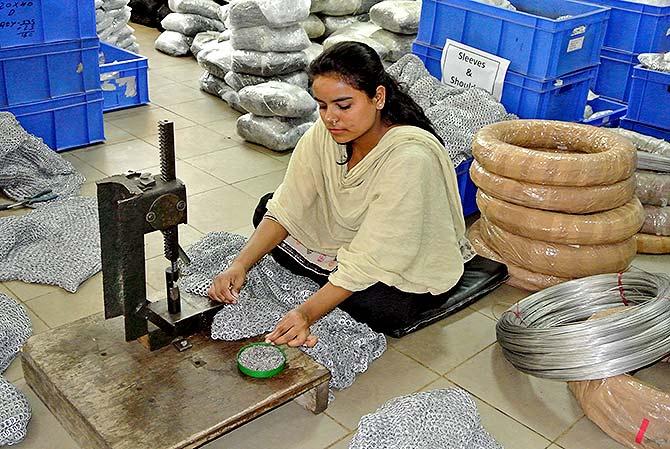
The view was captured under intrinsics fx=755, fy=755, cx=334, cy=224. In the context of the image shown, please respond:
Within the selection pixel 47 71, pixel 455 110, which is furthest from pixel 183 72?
pixel 455 110

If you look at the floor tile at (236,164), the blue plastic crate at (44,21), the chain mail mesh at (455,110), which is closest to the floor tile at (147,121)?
the floor tile at (236,164)

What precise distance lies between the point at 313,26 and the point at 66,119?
6.71 feet

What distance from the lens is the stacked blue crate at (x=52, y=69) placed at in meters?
3.93

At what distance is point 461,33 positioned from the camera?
387 centimetres

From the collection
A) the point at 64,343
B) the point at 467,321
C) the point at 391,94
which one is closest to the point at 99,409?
the point at 64,343

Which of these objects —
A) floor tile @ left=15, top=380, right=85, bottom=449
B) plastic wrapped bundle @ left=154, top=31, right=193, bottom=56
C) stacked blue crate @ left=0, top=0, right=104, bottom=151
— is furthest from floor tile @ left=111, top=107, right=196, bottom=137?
floor tile @ left=15, top=380, right=85, bottom=449

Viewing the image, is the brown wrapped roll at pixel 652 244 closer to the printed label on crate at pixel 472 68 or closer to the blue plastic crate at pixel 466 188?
the blue plastic crate at pixel 466 188

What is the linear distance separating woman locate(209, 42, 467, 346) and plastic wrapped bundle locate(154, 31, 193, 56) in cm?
405

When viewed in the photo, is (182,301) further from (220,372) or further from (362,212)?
(362,212)

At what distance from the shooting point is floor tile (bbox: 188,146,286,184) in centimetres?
412

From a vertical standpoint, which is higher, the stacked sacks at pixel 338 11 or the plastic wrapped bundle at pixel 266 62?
the stacked sacks at pixel 338 11

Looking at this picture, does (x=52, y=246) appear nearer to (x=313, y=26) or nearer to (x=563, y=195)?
(x=563, y=195)

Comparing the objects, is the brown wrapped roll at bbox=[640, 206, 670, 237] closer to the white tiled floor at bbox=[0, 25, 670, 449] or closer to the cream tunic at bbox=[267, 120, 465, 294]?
the white tiled floor at bbox=[0, 25, 670, 449]

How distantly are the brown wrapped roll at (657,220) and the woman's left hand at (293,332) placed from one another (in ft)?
6.50
